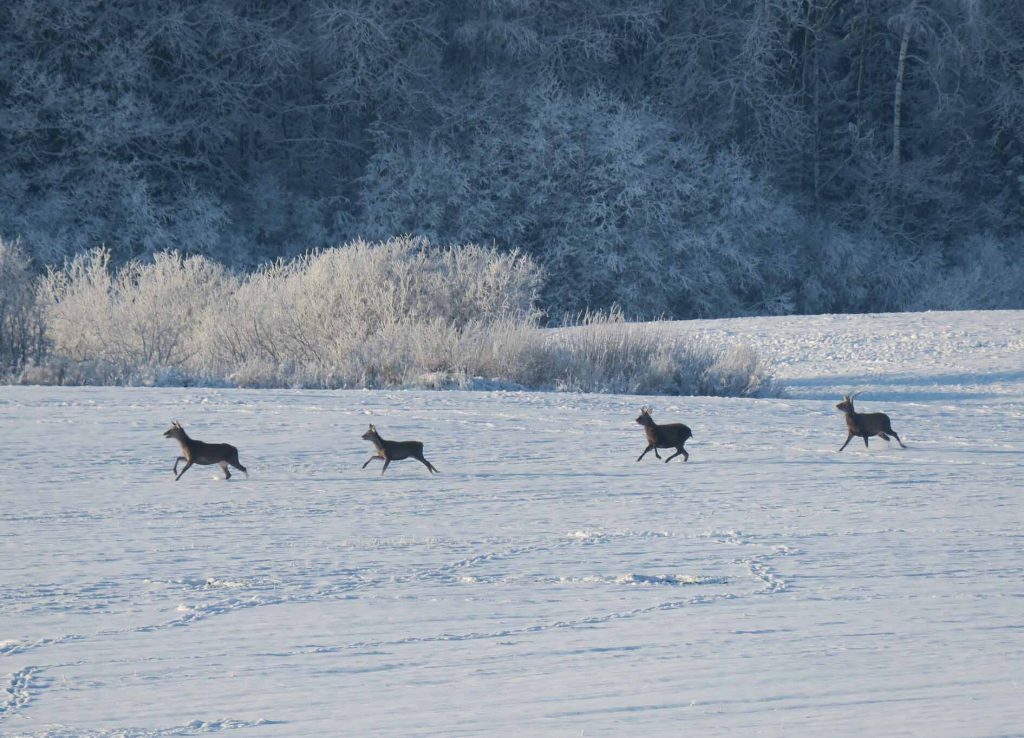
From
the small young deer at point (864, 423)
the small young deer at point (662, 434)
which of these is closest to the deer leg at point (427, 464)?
the small young deer at point (662, 434)

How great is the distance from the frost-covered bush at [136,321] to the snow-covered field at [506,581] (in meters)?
5.33

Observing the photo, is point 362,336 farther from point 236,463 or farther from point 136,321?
point 236,463

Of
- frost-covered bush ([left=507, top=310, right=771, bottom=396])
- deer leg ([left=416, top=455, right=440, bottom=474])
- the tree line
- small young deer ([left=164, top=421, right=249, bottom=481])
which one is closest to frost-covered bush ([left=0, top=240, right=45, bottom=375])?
frost-covered bush ([left=507, top=310, right=771, bottom=396])

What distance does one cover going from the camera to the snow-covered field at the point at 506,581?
169 inches

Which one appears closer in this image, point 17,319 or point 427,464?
point 427,464

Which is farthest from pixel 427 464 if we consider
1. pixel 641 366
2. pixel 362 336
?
pixel 362 336

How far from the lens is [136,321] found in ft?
55.4

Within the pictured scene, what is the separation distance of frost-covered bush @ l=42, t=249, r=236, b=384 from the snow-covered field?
5.33 meters

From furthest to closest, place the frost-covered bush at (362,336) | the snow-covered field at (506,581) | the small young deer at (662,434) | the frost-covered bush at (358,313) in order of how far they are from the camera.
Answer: the frost-covered bush at (358,313) → the frost-covered bush at (362,336) → the small young deer at (662,434) → the snow-covered field at (506,581)

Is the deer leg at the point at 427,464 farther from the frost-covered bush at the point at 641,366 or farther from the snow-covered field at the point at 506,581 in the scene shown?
the frost-covered bush at the point at 641,366

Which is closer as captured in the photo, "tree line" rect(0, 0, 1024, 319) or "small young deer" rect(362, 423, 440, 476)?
"small young deer" rect(362, 423, 440, 476)

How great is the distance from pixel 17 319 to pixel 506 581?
11.6 metres

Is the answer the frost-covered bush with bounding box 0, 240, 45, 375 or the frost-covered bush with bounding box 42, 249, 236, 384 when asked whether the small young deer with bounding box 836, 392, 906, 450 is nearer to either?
the frost-covered bush with bounding box 42, 249, 236, 384

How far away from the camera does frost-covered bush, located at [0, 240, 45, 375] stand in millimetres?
15547
